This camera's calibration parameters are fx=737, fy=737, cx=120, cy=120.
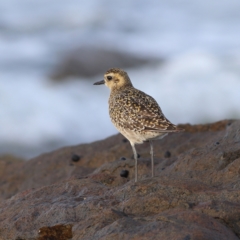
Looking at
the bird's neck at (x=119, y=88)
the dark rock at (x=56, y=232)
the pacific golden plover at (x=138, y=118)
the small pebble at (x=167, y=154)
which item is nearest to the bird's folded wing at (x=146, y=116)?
the pacific golden plover at (x=138, y=118)

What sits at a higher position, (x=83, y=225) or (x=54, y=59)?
(x=54, y=59)

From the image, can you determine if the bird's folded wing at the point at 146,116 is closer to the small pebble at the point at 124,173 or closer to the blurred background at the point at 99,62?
the small pebble at the point at 124,173

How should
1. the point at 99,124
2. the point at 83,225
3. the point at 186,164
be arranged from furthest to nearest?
the point at 99,124, the point at 186,164, the point at 83,225

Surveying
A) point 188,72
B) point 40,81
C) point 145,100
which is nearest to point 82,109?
point 40,81

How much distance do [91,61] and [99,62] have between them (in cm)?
23

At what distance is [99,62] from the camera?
21438mm

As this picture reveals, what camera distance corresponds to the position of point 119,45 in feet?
75.7

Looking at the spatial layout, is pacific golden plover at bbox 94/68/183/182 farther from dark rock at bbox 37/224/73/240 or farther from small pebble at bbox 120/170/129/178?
dark rock at bbox 37/224/73/240

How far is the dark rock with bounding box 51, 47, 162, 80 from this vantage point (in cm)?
2042

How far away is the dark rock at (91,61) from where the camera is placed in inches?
804

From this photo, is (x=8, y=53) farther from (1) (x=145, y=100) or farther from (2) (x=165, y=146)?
(1) (x=145, y=100)

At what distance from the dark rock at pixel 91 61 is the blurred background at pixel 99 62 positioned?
1.2 inches

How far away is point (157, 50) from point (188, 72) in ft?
9.05

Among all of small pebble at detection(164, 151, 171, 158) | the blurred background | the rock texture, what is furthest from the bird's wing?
the blurred background
